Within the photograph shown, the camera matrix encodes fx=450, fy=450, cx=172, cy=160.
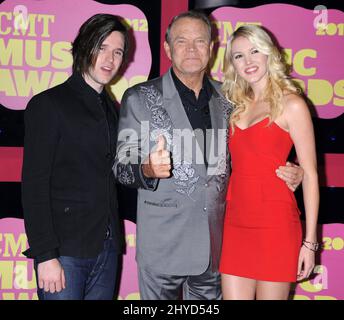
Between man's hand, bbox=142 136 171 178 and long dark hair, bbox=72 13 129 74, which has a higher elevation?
long dark hair, bbox=72 13 129 74

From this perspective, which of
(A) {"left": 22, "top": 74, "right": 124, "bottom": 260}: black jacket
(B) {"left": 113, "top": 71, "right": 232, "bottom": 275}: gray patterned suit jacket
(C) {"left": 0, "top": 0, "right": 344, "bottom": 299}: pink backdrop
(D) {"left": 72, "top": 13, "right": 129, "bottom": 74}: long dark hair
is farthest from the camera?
(C) {"left": 0, "top": 0, "right": 344, "bottom": 299}: pink backdrop

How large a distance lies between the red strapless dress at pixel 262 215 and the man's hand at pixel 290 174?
42 millimetres

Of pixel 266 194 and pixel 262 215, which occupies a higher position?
pixel 266 194

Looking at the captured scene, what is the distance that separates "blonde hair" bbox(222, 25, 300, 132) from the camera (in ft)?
8.16

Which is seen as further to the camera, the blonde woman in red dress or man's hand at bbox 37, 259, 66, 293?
the blonde woman in red dress

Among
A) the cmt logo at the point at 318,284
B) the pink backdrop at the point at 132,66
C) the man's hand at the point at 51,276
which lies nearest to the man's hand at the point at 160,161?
the man's hand at the point at 51,276

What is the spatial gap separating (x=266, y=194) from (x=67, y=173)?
105 centimetres

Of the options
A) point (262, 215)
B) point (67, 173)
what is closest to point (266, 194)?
point (262, 215)

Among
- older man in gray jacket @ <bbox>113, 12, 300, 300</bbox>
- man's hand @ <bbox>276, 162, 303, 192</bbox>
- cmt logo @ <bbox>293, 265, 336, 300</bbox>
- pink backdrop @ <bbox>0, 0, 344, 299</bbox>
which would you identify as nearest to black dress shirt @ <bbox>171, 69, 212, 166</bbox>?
older man in gray jacket @ <bbox>113, 12, 300, 300</bbox>

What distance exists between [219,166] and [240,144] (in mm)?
172

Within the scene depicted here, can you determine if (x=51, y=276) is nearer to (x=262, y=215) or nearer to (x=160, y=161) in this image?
(x=160, y=161)

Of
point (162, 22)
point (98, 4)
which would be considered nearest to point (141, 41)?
point (162, 22)

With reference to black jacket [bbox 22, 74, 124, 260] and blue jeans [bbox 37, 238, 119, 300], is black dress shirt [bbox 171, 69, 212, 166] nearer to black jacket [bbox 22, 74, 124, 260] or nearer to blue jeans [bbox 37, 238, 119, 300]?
black jacket [bbox 22, 74, 124, 260]

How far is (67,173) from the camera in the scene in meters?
2.24
